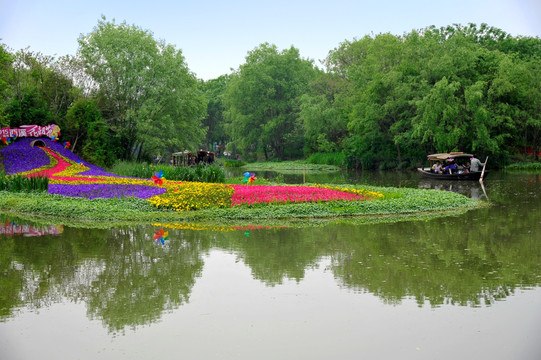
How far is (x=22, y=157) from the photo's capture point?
33.4 m

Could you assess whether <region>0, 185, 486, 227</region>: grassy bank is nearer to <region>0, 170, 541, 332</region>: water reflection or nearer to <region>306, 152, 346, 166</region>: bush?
<region>0, 170, 541, 332</region>: water reflection

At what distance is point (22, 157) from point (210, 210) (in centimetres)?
2013

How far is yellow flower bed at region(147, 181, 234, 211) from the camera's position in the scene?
750 inches

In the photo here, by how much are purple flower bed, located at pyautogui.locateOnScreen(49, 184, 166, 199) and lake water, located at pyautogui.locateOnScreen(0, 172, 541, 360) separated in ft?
17.6

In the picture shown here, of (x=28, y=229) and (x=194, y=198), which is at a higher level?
(x=194, y=198)

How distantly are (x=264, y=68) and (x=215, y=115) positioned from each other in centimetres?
2347

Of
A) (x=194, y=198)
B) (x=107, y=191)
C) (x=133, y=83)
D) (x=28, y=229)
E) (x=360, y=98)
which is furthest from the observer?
(x=360, y=98)

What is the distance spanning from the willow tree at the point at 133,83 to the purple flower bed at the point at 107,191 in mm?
18486

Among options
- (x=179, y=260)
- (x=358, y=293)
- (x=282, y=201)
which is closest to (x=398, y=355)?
(x=358, y=293)

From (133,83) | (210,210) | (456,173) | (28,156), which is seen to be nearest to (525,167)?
(456,173)

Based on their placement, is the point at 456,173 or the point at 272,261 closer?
the point at 272,261

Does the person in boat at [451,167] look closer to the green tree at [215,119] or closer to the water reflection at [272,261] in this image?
the water reflection at [272,261]

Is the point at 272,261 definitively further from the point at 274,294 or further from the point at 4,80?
the point at 4,80

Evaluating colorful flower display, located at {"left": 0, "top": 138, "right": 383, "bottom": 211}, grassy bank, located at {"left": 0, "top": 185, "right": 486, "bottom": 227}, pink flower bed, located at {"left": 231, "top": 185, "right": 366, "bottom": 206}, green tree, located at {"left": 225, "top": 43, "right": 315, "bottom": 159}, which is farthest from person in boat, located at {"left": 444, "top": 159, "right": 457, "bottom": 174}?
green tree, located at {"left": 225, "top": 43, "right": 315, "bottom": 159}
